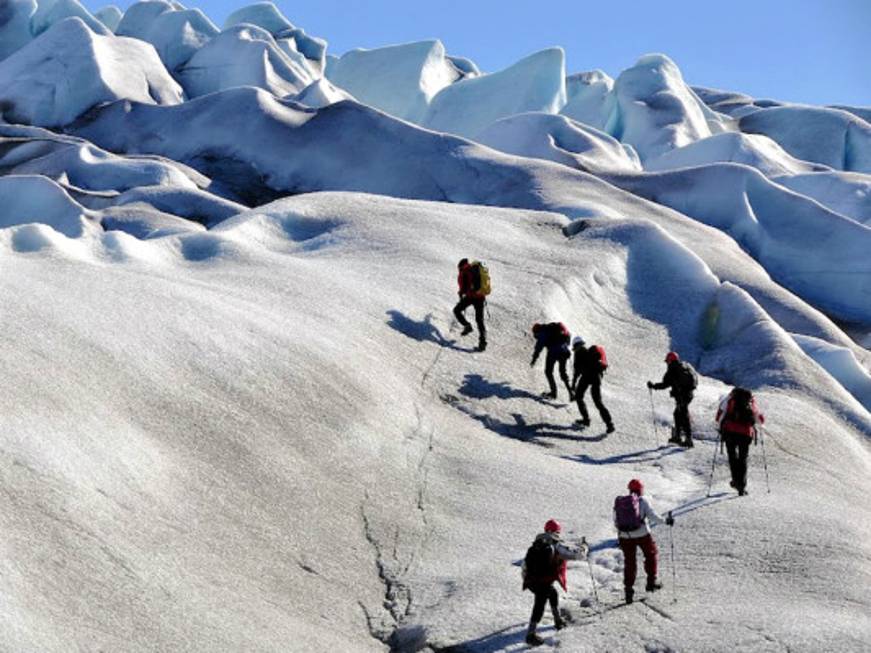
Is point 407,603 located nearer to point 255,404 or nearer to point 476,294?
point 255,404

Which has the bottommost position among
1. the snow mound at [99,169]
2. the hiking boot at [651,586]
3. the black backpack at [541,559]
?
the snow mound at [99,169]

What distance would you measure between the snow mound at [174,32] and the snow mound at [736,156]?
117ft

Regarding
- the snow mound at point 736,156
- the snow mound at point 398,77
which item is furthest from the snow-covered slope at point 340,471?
the snow mound at point 398,77

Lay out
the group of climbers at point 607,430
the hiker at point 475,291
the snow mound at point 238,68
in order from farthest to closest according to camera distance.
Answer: the snow mound at point 238,68
the hiker at point 475,291
the group of climbers at point 607,430

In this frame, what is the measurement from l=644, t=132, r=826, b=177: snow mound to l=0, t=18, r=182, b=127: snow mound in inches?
1246

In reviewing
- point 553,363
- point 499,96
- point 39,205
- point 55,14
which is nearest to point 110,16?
point 55,14

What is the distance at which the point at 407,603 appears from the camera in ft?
41.8

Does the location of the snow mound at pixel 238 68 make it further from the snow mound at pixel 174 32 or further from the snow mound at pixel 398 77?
the snow mound at pixel 398 77

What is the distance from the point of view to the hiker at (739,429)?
16062 millimetres

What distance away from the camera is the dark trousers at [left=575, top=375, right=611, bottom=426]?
19250mm

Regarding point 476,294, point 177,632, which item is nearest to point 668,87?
point 476,294

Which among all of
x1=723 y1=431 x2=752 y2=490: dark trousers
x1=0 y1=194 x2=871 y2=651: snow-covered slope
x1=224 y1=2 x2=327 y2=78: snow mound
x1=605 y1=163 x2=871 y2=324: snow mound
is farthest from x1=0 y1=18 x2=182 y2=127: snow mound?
x1=723 y1=431 x2=752 y2=490: dark trousers

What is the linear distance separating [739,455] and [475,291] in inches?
281

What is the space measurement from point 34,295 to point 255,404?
3.63 m
